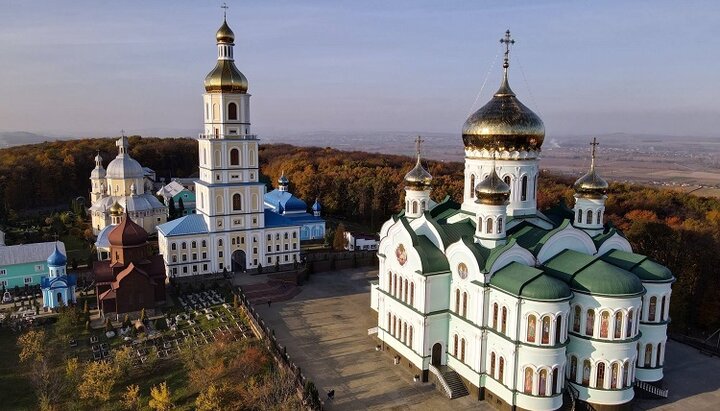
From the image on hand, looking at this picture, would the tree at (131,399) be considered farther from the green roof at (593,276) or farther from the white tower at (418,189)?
the green roof at (593,276)

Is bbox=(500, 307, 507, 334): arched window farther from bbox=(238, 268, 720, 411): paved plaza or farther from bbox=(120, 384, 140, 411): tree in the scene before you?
bbox=(120, 384, 140, 411): tree

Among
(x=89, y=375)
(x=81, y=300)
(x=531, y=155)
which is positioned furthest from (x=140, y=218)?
(x=531, y=155)

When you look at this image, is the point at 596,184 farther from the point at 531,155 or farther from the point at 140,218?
the point at 140,218

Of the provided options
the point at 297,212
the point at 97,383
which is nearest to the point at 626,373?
the point at 97,383

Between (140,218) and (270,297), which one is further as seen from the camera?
(140,218)

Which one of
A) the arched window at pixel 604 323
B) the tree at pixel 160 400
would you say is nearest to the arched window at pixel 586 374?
the arched window at pixel 604 323

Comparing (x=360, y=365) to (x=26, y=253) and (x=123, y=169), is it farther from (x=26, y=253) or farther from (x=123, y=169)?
(x=123, y=169)
